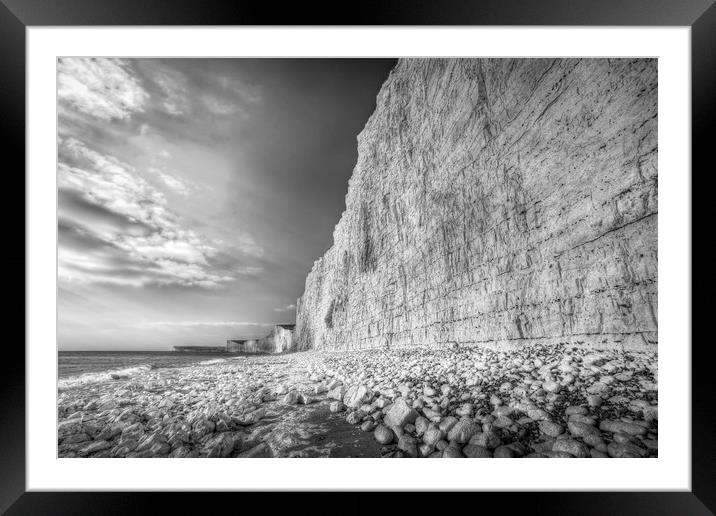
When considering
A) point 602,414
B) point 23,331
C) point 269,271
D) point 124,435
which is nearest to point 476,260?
point 602,414

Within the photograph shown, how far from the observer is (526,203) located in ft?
20.0

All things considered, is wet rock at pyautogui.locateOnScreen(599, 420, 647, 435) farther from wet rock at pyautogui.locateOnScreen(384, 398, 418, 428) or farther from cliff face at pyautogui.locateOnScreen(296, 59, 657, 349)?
cliff face at pyautogui.locateOnScreen(296, 59, 657, 349)

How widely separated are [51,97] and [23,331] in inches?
102

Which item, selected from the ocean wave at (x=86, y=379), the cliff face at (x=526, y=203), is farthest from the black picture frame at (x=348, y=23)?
the ocean wave at (x=86, y=379)

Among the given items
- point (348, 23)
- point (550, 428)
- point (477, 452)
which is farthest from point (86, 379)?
point (550, 428)

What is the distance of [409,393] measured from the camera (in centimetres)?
362

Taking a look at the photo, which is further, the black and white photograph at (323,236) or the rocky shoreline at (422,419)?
the black and white photograph at (323,236)

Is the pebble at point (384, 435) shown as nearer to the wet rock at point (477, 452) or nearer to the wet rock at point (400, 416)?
the wet rock at point (400, 416)

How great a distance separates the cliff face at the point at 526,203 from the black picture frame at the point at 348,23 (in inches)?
52.2

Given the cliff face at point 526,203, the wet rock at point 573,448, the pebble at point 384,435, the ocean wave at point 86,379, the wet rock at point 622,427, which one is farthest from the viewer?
the ocean wave at point 86,379

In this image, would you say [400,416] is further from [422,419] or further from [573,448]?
[573,448]

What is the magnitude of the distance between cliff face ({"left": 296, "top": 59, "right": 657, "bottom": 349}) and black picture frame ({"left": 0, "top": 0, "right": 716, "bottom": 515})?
132cm

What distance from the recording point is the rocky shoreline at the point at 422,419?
241cm

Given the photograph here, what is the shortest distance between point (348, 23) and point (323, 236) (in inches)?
263
